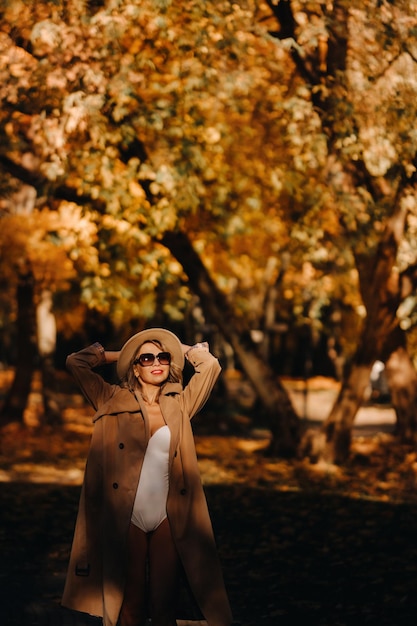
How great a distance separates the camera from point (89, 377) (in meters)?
5.52

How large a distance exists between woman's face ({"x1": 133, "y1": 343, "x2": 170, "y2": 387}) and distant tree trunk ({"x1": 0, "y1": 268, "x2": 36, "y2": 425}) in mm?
17836

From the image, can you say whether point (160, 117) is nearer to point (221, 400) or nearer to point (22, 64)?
point (22, 64)

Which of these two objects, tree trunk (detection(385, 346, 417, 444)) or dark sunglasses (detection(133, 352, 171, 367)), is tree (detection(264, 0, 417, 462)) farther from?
dark sunglasses (detection(133, 352, 171, 367))

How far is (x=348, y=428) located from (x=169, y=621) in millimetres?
12181

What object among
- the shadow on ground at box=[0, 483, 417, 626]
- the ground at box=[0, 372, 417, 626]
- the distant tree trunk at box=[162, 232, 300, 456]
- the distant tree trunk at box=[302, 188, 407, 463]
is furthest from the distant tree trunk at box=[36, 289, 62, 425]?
the shadow on ground at box=[0, 483, 417, 626]

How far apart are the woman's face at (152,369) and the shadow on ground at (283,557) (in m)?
2.50

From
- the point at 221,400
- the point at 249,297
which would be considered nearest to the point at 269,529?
the point at 221,400

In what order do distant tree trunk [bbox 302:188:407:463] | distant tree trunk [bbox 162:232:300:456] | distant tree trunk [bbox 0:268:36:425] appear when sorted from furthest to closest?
distant tree trunk [bbox 0:268:36:425] < distant tree trunk [bbox 162:232:300:456] < distant tree trunk [bbox 302:188:407:463]

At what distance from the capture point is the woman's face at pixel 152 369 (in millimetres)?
5402

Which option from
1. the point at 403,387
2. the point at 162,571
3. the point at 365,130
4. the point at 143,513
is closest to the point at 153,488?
the point at 143,513

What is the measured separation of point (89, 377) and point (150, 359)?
34cm

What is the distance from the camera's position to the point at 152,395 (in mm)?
5422

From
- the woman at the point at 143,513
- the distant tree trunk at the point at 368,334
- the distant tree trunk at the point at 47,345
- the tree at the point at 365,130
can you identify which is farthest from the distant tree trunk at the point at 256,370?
the woman at the point at 143,513

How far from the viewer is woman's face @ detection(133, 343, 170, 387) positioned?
17.7 ft
